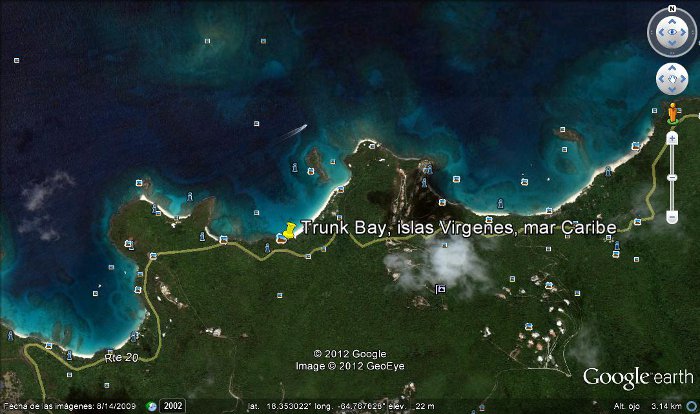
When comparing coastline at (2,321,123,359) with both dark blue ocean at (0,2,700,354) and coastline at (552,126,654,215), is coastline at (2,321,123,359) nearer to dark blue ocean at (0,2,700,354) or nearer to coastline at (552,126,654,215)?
dark blue ocean at (0,2,700,354)

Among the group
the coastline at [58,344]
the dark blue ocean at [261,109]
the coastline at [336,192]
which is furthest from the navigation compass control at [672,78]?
the coastline at [58,344]

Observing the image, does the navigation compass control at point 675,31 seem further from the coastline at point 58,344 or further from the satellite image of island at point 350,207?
the coastline at point 58,344

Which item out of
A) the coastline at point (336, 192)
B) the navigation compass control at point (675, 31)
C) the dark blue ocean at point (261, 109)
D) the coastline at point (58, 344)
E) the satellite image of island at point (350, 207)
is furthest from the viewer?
the coastline at point (58, 344)

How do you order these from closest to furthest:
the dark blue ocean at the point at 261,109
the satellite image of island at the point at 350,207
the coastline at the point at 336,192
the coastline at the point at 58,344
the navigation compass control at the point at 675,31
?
the satellite image of island at the point at 350,207 → the navigation compass control at the point at 675,31 → the coastline at the point at 336,192 → the dark blue ocean at the point at 261,109 → the coastline at the point at 58,344

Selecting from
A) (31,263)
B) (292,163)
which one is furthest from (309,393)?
(31,263)

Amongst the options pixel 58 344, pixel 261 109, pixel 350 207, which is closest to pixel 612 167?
pixel 350 207

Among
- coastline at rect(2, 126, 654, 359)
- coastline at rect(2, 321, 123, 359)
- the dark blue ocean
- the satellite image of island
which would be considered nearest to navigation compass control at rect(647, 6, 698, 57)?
the satellite image of island

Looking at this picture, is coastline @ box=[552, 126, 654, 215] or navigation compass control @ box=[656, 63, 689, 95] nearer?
navigation compass control @ box=[656, 63, 689, 95]
